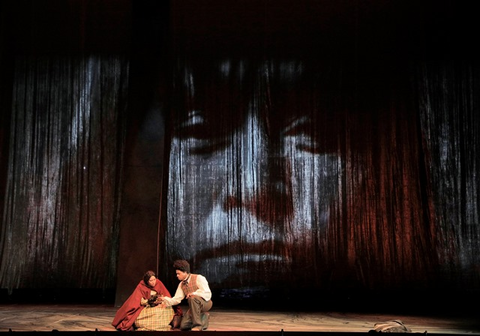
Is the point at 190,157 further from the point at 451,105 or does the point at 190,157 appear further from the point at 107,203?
the point at 451,105

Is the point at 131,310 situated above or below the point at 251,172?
below

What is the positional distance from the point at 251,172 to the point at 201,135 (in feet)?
3.26

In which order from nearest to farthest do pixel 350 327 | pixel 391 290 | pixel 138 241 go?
pixel 350 327, pixel 138 241, pixel 391 290

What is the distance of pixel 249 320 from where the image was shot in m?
7.57

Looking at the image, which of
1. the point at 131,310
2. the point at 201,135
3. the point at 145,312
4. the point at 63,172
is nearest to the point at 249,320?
the point at 145,312

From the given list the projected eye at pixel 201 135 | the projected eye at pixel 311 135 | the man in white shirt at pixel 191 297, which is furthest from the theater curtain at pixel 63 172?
the man in white shirt at pixel 191 297

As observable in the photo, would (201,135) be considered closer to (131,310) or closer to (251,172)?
(251,172)

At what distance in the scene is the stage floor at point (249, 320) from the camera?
22.4ft

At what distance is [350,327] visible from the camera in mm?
7117

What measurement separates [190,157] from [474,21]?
5001 mm

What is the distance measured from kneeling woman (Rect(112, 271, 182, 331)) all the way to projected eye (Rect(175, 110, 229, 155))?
408cm

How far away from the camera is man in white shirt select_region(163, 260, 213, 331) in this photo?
623 cm

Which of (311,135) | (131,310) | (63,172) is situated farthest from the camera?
(311,135)

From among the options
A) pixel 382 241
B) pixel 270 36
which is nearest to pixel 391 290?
pixel 382 241
